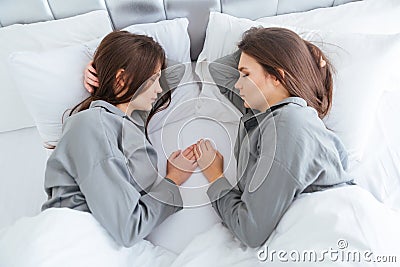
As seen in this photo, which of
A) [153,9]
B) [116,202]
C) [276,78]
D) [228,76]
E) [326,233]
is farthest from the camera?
[153,9]

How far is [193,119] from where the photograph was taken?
111cm

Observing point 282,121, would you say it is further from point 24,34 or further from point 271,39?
point 24,34

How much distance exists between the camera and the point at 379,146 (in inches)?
42.1

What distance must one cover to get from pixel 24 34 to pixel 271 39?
2.23ft

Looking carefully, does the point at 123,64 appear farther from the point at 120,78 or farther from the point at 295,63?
the point at 295,63

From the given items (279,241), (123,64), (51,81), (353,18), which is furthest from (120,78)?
(353,18)

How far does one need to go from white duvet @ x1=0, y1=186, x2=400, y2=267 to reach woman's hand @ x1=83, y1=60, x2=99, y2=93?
0.35 metres

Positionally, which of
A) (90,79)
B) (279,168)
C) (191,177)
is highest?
(90,79)

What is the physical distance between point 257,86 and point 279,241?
0.38m

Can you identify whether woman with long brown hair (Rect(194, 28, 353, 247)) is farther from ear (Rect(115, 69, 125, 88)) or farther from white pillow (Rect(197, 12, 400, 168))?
ear (Rect(115, 69, 125, 88))

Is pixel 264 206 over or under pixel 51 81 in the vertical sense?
under

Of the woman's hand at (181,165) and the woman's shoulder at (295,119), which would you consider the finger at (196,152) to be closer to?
the woman's hand at (181,165)

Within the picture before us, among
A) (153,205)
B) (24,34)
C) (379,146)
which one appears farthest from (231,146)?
(24,34)

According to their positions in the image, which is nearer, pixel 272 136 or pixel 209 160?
pixel 272 136
